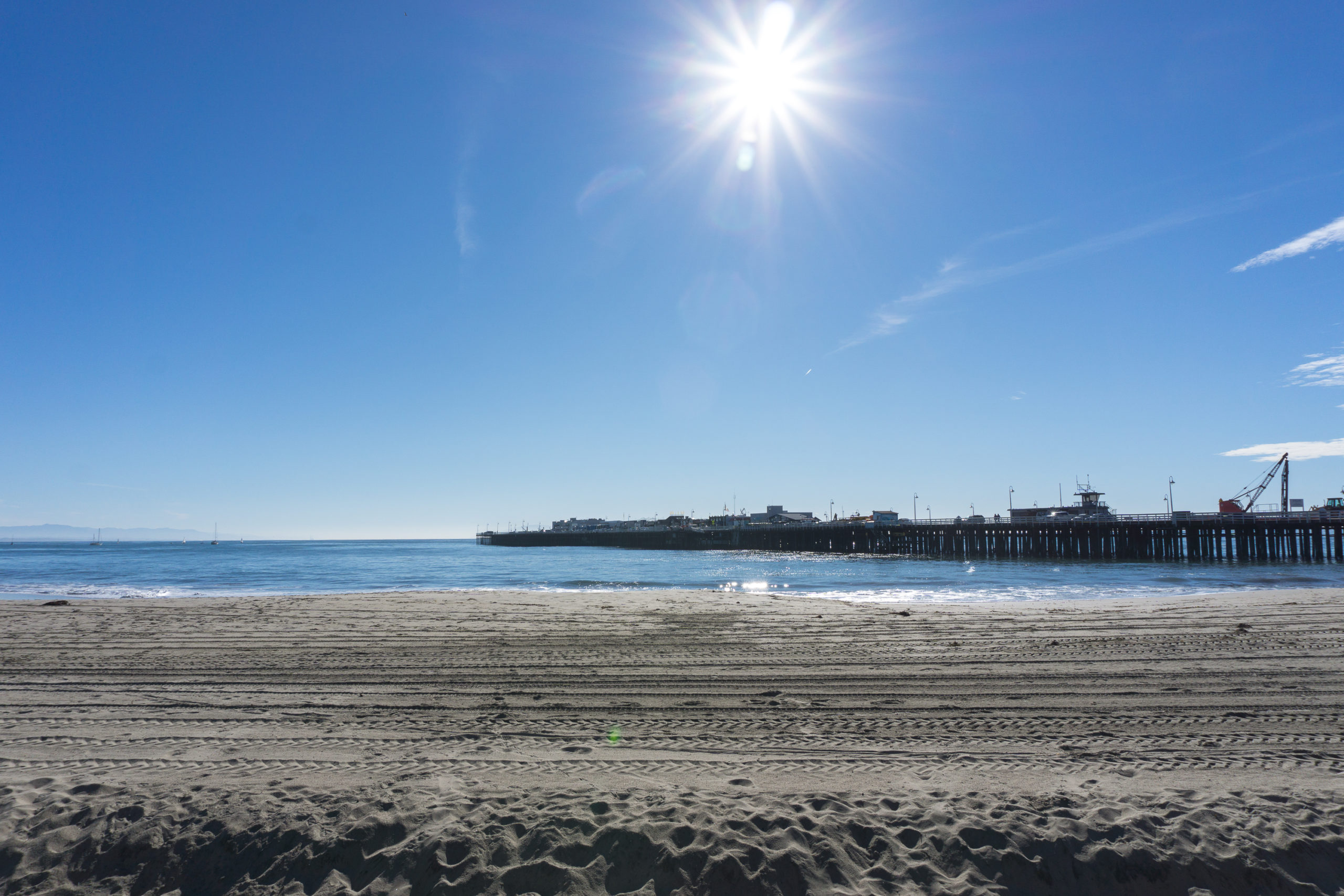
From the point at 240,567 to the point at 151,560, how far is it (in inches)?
856

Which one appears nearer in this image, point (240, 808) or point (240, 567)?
point (240, 808)

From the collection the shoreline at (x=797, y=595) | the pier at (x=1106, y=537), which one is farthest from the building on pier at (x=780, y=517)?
the shoreline at (x=797, y=595)

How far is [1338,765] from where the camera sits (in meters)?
5.41

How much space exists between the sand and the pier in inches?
2035

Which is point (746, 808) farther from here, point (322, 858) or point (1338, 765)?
point (1338, 765)

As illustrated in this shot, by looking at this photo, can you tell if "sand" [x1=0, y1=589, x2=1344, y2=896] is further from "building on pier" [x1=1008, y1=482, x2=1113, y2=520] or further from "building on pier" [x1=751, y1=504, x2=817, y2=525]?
"building on pier" [x1=751, y1=504, x2=817, y2=525]

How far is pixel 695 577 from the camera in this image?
123ft

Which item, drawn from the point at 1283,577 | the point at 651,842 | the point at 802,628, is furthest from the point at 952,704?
the point at 1283,577

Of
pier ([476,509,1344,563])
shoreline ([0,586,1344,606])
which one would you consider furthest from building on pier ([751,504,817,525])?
shoreline ([0,586,1344,606])

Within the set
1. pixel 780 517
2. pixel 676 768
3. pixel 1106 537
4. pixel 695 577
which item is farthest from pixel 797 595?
pixel 780 517

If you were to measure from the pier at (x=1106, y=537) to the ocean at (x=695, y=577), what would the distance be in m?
5.45

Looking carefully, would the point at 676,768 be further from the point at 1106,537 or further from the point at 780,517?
the point at 780,517

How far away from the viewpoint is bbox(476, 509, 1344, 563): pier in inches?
2016

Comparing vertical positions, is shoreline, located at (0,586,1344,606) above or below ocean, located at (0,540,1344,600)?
above
